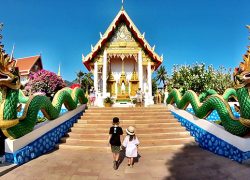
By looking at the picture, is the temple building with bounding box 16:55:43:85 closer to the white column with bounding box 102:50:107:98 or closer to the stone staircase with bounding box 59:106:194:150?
the white column with bounding box 102:50:107:98

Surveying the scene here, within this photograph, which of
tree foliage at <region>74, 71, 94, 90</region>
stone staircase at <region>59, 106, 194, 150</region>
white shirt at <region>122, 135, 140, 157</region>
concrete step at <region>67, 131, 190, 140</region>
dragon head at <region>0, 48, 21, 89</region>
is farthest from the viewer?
tree foliage at <region>74, 71, 94, 90</region>

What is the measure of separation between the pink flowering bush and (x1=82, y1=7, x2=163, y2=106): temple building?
3687mm

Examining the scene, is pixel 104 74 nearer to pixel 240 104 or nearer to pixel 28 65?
pixel 240 104

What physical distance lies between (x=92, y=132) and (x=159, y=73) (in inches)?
1738

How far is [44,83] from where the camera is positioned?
18422 millimetres

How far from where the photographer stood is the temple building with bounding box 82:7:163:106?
1642 centimetres

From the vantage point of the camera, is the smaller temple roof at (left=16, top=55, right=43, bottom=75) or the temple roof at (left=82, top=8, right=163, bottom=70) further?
the smaller temple roof at (left=16, top=55, right=43, bottom=75)

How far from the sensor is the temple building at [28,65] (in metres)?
35.3

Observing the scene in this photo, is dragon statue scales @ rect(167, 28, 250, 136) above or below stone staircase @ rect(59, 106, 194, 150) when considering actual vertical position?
above

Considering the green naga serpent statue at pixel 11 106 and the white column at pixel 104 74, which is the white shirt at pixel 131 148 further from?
the white column at pixel 104 74

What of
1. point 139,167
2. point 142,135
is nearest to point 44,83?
point 142,135

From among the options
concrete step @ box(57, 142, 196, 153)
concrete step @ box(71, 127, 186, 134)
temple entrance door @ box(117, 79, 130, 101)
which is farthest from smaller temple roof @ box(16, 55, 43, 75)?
concrete step @ box(57, 142, 196, 153)

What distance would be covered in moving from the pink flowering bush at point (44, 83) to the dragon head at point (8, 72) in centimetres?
1319

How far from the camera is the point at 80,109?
10078 mm
